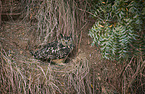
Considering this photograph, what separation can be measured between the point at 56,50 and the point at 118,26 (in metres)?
0.95

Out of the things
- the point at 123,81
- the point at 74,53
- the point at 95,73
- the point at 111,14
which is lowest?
the point at 123,81

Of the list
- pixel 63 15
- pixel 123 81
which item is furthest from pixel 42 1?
pixel 123 81

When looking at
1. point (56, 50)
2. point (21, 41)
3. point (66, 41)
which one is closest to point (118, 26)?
point (66, 41)

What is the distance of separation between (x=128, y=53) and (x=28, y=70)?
4.37 ft

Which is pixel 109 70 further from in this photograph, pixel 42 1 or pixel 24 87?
pixel 42 1

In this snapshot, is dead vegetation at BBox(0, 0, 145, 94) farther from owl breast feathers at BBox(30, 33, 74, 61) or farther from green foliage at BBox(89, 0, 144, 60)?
green foliage at BBox(89, 0, 144, 60)

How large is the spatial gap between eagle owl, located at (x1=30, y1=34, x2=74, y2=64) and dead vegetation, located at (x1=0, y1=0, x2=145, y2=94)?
0.08 metres

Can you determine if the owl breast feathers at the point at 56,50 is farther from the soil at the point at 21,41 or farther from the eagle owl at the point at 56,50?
the soil at the point at 21,41

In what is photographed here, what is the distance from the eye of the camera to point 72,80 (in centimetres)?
172

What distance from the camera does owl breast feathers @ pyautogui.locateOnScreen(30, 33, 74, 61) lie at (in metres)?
1.85

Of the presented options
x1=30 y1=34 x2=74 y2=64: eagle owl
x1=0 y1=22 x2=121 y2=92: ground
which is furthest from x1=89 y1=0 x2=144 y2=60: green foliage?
x1=30 y1=34 x2=74 y2=64: eagle owl

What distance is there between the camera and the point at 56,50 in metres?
1.87

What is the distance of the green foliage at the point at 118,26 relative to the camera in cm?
133

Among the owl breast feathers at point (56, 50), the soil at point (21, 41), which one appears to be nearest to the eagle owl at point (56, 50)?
the owl breast feathers at point (56, 50)
